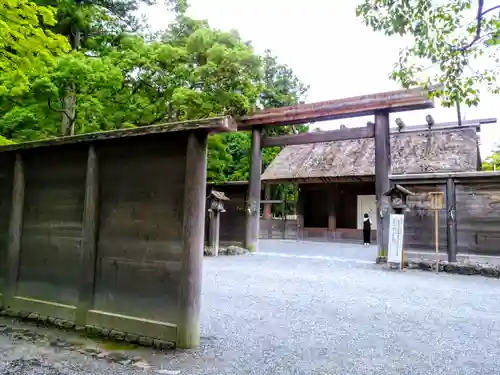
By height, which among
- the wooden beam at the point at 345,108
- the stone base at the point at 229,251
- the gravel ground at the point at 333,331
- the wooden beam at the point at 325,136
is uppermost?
the wooden beam at the point at 345,108

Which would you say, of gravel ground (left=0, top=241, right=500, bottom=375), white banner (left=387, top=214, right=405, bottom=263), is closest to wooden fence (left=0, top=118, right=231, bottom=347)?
gravel ground (left=0, top=241, right=500, bottom=375)

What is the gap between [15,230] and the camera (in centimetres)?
454

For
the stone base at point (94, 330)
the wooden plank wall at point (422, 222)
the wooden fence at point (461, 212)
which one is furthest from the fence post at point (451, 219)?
the stone base at point (94, 330)

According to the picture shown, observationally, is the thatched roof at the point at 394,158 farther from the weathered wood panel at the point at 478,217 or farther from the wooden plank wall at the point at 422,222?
the weathered wood panel at the point at 478,217

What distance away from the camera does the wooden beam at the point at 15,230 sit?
4.46 meters

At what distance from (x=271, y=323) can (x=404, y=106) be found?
8281mm

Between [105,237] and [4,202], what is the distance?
185 cm

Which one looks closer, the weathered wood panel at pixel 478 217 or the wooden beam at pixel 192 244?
the wooden beam at pixel 192 244

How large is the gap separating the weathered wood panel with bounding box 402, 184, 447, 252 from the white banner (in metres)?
1.43

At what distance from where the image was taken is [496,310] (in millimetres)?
5242

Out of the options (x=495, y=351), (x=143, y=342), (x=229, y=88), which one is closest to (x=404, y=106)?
(x=229, y=88)

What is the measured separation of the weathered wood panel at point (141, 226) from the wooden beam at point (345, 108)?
784cm

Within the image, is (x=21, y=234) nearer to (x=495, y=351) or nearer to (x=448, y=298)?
(x=495, y=351)

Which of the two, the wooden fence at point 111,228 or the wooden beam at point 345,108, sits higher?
the wooden beam at point 345,108
